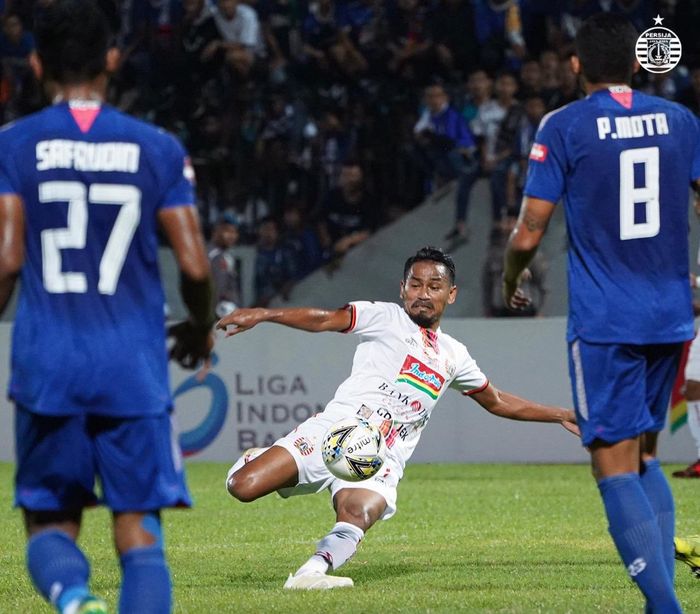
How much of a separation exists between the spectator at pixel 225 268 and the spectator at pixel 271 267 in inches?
12.0

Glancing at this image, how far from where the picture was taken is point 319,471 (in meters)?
7.24

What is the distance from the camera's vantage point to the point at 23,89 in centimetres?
1764

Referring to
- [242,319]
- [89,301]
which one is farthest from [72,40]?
[242,319]

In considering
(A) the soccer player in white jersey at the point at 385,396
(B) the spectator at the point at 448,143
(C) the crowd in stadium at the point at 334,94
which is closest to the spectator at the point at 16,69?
(C) the crowd in stadium at the point at 334,94

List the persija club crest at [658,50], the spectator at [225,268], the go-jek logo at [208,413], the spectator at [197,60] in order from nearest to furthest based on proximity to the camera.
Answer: the persija club crest at [658,50]
the go-jek logo at [208,413]
the spectator at [225,268]
the spectator at [197,60]

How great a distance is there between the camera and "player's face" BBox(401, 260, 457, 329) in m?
7.50

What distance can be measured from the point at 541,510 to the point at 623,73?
19.6 feet

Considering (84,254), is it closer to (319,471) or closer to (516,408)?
(319,471)

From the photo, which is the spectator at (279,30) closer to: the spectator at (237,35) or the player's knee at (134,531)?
the spectator at (237,35)

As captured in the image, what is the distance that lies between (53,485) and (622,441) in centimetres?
195

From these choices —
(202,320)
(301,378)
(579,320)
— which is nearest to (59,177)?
(202,320)

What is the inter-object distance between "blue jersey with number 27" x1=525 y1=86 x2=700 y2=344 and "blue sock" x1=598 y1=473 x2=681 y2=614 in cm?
50

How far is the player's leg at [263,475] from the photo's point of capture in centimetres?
709

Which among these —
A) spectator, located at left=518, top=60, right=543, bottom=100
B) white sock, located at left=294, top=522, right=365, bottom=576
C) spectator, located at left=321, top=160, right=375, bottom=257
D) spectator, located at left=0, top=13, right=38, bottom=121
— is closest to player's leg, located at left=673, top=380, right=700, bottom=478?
spectator, located at left=518, top=60, right=543, bottom=100
